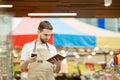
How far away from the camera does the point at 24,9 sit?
6.22 metres

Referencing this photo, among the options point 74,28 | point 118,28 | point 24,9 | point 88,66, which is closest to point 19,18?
point 24,9

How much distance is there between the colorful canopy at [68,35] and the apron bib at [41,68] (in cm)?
175

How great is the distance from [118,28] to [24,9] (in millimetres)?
6855

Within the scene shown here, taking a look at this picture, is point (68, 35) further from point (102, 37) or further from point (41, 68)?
point (41, 68)

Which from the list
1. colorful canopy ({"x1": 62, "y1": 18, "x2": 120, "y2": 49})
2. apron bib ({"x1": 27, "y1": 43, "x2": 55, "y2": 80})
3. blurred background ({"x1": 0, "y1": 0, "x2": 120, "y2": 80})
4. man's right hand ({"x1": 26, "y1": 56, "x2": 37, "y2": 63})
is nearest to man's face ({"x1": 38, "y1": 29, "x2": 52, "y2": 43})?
apron bib ({"x1": 27, "y1": 43, "x2": 55, "y2": 80})

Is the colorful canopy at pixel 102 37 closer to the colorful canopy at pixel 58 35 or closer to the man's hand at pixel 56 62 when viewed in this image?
the colorful canopy at pixel 58 35

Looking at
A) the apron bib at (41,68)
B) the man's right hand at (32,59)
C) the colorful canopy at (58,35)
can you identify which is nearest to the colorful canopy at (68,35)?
the colorful canopy at (58,35)

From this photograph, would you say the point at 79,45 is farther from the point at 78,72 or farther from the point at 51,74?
the point at 51,74

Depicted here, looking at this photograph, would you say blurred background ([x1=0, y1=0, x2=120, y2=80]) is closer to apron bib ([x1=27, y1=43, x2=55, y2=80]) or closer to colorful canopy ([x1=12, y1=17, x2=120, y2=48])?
colorful canopy ([x1=12, y1=17, x2=120, y2=48])

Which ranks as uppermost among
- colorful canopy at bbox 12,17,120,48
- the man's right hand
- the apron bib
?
colorful canopy at bbox 12,17,120,48

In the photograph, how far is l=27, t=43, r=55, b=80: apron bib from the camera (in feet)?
11.3

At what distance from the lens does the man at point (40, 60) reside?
135 inches

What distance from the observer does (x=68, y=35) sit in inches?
222

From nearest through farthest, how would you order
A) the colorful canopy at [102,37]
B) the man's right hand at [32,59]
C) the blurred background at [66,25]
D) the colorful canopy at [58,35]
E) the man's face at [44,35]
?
the man's right hand at [32,59] < the man's face at [44,35] < the colorful canopy at [58,35] < the blurred background at [66,25] < the colorful canopy at [102,37]
